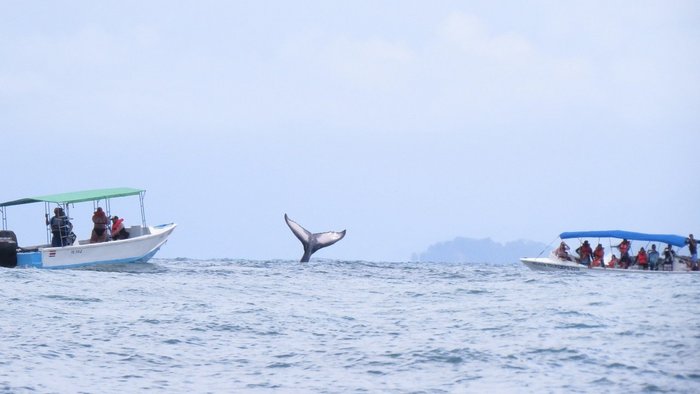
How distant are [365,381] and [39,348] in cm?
771

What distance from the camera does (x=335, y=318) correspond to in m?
27.3

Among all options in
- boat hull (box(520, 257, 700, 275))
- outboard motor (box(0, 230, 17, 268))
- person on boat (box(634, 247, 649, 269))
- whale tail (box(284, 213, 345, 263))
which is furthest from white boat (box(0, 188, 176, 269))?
person on boat (box(634, 247, 649, 269))

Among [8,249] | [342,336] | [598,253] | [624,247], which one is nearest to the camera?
[342,336]

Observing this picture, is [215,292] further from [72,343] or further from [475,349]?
[475,349]

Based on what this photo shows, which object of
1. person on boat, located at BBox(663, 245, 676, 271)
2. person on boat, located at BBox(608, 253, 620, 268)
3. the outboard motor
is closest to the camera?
the outboard motor

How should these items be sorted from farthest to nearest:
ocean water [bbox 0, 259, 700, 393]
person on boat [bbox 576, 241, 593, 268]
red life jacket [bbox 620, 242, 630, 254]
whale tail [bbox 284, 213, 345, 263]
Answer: whale tail [bbox 284, 213, 345, 263] → person on boat [bbox 576, 241, 593, 268] → red life jacket [bbox 620, 242, 630, 254] → ocean water [bbox 0, 259, 700, 393]

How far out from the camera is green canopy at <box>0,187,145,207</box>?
4112cm

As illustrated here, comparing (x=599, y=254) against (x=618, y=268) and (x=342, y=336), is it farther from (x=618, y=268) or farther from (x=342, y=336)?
(x=342, y=336)

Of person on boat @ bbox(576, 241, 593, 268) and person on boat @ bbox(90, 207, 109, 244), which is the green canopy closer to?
person on boat @ bbox(90, 207, 109, 244)

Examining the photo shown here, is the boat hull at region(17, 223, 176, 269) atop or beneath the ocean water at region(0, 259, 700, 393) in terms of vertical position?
atop

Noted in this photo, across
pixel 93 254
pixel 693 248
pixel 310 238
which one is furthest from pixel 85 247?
pixel 693 248

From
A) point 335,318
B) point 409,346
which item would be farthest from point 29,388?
point 335,318

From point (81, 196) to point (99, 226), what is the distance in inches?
59.5

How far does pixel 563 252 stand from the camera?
46156 millimetres
